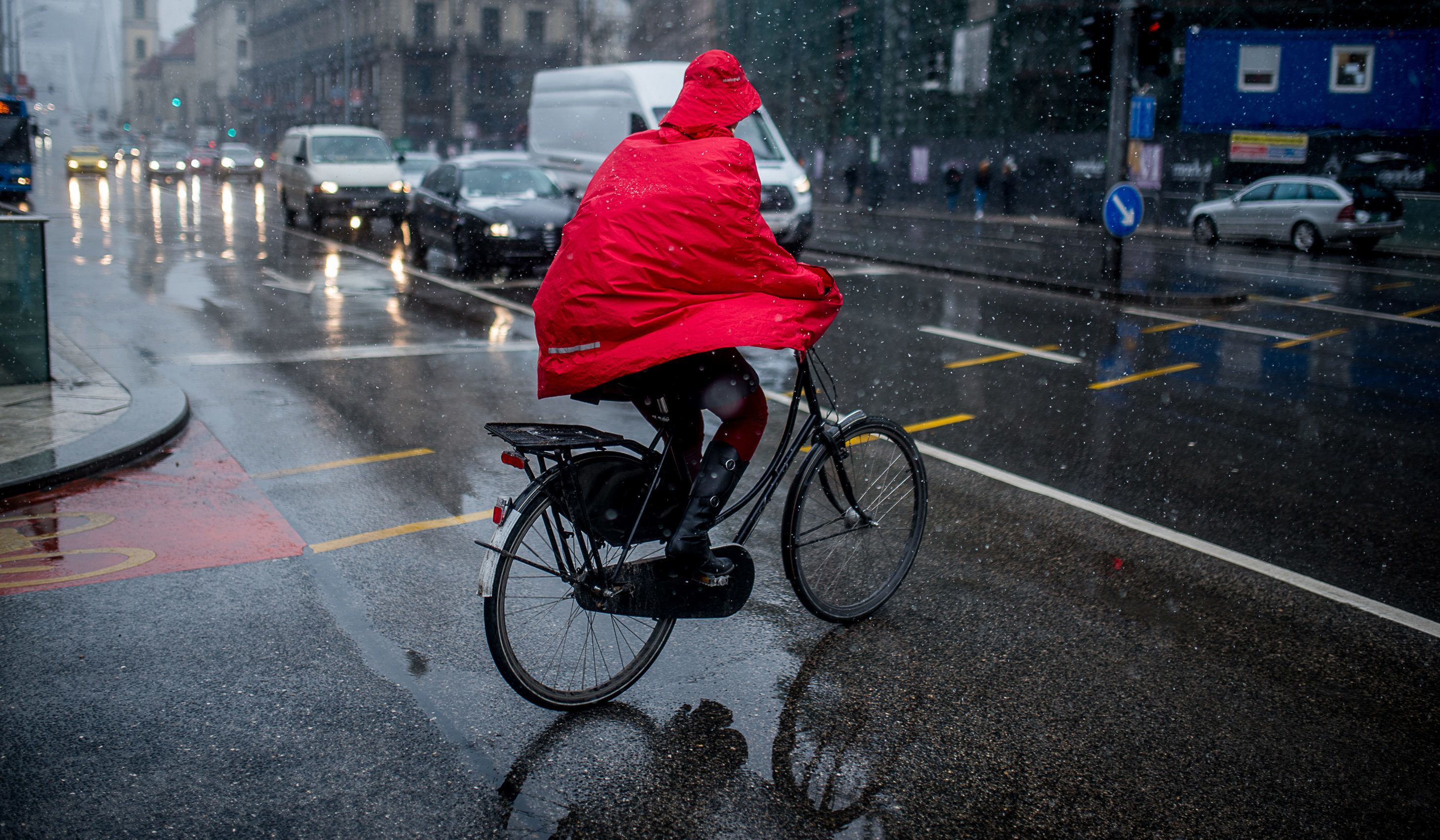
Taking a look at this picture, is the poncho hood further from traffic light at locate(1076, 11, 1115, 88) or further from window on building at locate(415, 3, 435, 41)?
window on building at locate(415, 3, 435, 41)

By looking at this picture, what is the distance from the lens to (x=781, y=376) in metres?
9.27

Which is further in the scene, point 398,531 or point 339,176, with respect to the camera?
point 339,176

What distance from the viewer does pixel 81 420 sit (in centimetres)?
662

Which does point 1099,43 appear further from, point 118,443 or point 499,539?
point 499,539

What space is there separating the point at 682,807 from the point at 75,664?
2.22m

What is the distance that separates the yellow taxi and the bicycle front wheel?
50578 mm

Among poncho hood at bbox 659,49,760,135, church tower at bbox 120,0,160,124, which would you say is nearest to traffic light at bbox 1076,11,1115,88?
poncho hood at bbox 659,49,760,135

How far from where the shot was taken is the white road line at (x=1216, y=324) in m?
11.9

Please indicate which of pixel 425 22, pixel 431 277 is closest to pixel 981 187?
pixel 431 277

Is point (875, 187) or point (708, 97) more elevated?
point (875, 187)

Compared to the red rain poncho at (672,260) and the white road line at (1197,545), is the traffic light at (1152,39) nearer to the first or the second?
the white road line at (1197,545)

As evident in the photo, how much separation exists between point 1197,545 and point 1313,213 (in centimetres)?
2008

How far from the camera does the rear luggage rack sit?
10.4 ft

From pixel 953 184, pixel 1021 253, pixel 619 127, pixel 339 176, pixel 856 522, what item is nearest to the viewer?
pixel 856 522
